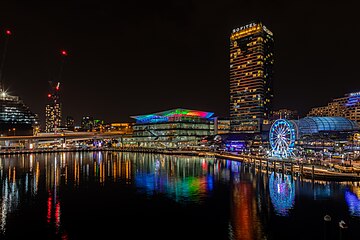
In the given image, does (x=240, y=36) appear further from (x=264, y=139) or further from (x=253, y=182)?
(x=253, y=182)

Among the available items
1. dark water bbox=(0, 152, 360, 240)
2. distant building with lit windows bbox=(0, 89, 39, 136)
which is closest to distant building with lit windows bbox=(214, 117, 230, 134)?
distant building with lit windows bbox=(0, 89, 39, 136)

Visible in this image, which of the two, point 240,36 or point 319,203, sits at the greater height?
point 240,36

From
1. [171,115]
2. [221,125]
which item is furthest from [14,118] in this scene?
[221,125]

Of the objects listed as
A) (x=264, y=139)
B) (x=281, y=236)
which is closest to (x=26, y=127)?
(x=264, y=139)

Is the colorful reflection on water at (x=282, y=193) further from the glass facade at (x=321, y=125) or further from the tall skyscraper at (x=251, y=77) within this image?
the tall skyscraper at (x=251, y=77)

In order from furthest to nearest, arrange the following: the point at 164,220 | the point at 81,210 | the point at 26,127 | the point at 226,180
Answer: the point at 26,127 < the point at 226,180 < the point at 81,210 < the point at 164,220

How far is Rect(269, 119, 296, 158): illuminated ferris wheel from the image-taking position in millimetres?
68562

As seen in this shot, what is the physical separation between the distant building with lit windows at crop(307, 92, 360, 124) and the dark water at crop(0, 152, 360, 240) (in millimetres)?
119938

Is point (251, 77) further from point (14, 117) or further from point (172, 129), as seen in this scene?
point (14, 117)

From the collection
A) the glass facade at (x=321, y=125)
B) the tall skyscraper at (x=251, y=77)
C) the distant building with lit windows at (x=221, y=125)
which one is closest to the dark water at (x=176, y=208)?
the glass facade at (x=321, y=125)

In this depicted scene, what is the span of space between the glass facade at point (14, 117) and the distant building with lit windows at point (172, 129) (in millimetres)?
49539

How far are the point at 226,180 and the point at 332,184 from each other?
16.1 metres

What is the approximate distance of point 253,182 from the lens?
50.2 m

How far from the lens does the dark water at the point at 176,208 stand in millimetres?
26773
